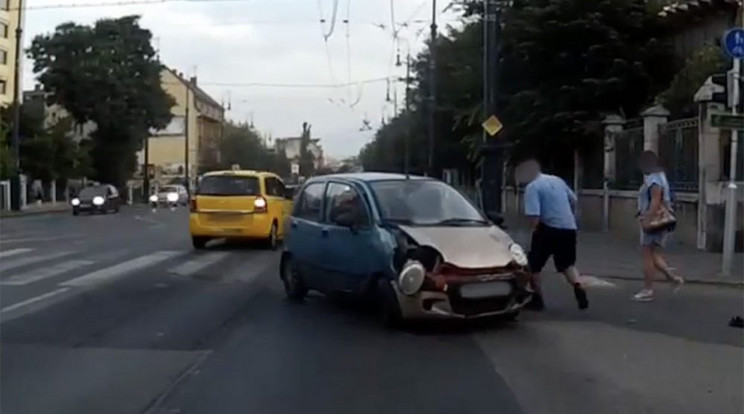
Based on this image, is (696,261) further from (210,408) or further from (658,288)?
(210,408)

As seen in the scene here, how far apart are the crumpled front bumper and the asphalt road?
0.65 ft

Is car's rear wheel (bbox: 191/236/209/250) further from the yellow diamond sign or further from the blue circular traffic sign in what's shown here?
the blue circular traffic sign

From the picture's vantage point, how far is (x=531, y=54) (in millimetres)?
30359

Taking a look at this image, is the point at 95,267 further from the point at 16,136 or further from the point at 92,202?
the point at 16,136

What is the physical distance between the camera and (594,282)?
1617cm

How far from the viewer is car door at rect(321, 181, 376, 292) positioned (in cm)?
1170

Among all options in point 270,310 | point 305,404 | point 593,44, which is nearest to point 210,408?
point 305,404

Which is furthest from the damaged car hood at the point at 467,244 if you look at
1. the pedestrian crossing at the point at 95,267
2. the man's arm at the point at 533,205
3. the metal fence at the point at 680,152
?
the metal fence at the point at 680,152

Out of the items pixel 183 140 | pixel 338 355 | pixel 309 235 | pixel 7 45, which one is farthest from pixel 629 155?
pixel 183 140

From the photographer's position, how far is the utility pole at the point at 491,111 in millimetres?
24609

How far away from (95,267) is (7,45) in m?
71.2

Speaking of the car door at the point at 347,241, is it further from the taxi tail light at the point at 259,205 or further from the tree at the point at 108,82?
the tree at the point at 108,82

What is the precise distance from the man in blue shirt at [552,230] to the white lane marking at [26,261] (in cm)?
861

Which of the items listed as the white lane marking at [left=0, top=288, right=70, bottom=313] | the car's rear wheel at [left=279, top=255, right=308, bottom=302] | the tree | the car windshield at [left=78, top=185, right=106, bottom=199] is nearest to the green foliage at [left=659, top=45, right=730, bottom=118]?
the car's rear wheel at [left=279, top=255, right=308, bottom=302]
